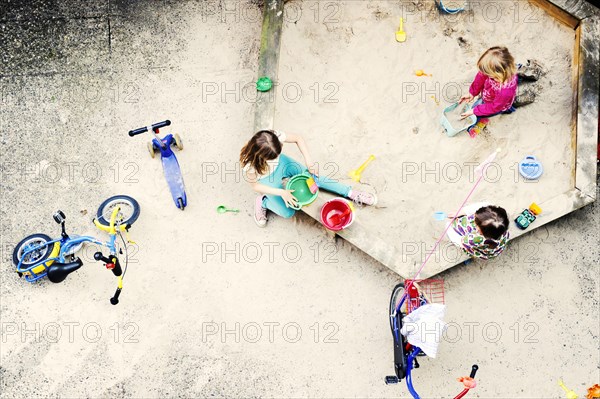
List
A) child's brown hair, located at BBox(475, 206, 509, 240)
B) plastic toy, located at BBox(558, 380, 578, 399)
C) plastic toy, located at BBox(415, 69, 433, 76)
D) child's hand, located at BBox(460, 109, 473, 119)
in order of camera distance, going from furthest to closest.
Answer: plastic toy, located at BBox(415, 69, 433, 76) < child's hand, located at BBox(460, 109, 473, 119) < plastic toy, located at BBox(558, 380, 578, 399) < child's brown hair, located at BBox(475, 206, 509, 240)

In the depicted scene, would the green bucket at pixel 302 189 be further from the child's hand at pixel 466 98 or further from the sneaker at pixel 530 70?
the sneaker at pixel 530 70

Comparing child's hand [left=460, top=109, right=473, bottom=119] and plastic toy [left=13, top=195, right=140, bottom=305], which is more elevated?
child's hand [left=460, top=109, right=473, bottom=119]

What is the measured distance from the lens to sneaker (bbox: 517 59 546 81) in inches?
213

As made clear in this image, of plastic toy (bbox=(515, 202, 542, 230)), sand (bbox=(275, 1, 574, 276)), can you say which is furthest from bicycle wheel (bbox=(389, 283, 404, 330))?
plastic toy (bbox=(515, 202, 542, 230))

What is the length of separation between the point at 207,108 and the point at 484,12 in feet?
9.02

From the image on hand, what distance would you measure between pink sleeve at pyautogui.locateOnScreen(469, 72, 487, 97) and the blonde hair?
217 mm

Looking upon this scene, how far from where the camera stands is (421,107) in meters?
5.45

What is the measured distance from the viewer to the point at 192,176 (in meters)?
5.35

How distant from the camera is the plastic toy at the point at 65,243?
4785 mm

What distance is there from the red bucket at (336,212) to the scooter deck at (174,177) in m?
1.21

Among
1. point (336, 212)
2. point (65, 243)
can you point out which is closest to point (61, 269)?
point (65, 243)

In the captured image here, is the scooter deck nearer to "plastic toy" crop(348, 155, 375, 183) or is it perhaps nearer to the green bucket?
the green bucket

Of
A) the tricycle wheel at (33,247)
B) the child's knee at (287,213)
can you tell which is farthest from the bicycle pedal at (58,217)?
the child's knee at (287,213)

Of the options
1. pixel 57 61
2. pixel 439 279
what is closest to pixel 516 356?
pixel 439 279
